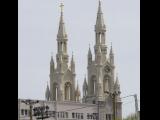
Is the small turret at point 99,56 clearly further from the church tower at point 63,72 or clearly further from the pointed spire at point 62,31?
the pointed spire at point 62,31

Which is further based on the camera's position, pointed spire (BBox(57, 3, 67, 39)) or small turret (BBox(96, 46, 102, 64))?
pointed spire (BBox(57, 3, 67, 39))

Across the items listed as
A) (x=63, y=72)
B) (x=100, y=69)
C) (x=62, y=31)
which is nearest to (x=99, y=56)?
(x=100, y=69)

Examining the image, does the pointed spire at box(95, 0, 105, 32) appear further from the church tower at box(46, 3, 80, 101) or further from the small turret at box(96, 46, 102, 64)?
the church tower at box(46, 3, 80, 101)

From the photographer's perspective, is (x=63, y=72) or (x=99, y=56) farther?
(x=63, y=72)

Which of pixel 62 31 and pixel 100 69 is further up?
pixel 62 31

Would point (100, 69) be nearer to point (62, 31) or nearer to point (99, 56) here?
point (99, 56)

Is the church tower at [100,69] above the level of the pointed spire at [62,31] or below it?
below

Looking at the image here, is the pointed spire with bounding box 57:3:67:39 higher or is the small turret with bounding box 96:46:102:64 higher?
the pointed spire with bounding box 57:3:67:39

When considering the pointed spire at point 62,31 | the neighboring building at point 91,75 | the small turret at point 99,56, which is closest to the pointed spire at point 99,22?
the neighboring building at point 91,75

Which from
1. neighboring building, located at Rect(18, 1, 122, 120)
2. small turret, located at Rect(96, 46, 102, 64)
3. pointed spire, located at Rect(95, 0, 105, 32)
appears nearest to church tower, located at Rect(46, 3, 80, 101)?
neighboring building, located at Rect(18, 1, 122, 120)

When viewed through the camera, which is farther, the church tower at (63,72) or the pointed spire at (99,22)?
the church tower at (63,72)

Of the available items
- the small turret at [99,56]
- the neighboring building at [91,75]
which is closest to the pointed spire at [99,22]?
the neighboring building at [91,75]
